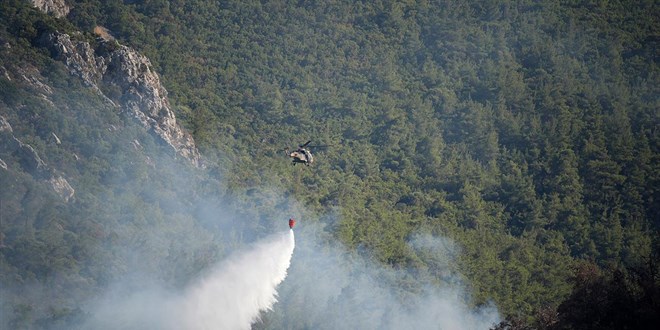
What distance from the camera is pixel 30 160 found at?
75125mm

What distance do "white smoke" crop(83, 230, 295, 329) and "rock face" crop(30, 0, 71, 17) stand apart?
3407cm

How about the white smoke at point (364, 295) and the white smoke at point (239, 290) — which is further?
the white smoke at point (364, 295)

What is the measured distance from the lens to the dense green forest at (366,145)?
75.1 m

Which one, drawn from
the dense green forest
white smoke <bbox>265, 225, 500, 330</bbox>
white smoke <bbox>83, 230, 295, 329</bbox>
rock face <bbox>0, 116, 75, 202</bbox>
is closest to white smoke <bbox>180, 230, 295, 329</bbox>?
white smoke <bbox>83, 230, 295, 329</bbox>

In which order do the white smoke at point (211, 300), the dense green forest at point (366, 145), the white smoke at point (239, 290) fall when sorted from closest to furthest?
the white smoke at point (211, 300) → the white smoke at point (239, 290) → the dense green forest at point (366, 145)

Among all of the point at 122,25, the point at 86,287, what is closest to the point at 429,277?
the point at 86,287

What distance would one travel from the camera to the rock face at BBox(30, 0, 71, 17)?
301ft

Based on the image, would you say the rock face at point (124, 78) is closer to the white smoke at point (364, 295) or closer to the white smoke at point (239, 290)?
the white smoke at point (364, 295)

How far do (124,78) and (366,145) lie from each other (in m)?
31.8

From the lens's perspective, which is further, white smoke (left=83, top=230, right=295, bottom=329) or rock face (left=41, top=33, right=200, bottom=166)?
rock face (left=41, top=33, right=200, bottom=166)

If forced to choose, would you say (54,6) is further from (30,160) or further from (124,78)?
(30,160)

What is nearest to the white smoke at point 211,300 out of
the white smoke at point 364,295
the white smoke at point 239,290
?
the white smoke at point 239,290

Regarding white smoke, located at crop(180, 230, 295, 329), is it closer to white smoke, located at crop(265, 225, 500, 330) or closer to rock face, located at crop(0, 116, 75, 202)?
white smoke, located at crop(265, 225, 500, 330)

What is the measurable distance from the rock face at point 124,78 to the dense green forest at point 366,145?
128 cm
